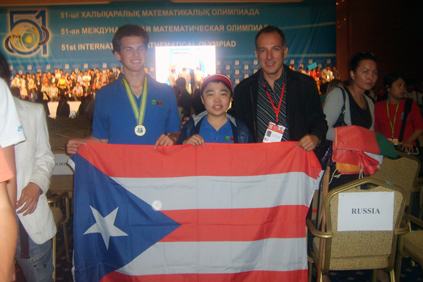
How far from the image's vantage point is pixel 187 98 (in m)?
6.50

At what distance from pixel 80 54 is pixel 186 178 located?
1234 centimetres

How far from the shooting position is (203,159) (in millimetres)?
2158

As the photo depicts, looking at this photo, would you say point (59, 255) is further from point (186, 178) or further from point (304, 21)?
point (304, 21)

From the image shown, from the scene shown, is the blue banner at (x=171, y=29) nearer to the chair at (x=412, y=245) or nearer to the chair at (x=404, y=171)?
the chair at (x=404, y=171)

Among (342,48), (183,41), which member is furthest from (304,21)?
(183,41)

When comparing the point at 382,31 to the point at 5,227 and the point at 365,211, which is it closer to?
the point at 365,211

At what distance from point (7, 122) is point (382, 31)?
1490 cm

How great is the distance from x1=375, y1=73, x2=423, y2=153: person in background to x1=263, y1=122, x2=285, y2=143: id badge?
2.56 m

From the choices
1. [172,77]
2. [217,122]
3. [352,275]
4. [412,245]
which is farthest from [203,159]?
[172,77]

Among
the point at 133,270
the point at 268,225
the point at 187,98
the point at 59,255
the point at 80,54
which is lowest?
the point at 59,255

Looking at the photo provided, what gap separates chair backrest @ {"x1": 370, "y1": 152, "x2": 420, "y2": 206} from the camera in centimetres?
313

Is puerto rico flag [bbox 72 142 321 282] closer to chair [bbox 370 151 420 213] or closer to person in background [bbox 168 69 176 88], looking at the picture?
chair [bbox 370 151 420 213]

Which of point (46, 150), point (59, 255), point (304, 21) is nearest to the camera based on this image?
point (46, 150)

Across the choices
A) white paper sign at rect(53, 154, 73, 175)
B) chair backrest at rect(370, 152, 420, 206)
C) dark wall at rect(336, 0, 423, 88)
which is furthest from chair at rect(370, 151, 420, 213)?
dark wall at rect(336, 0, 423, 88)
